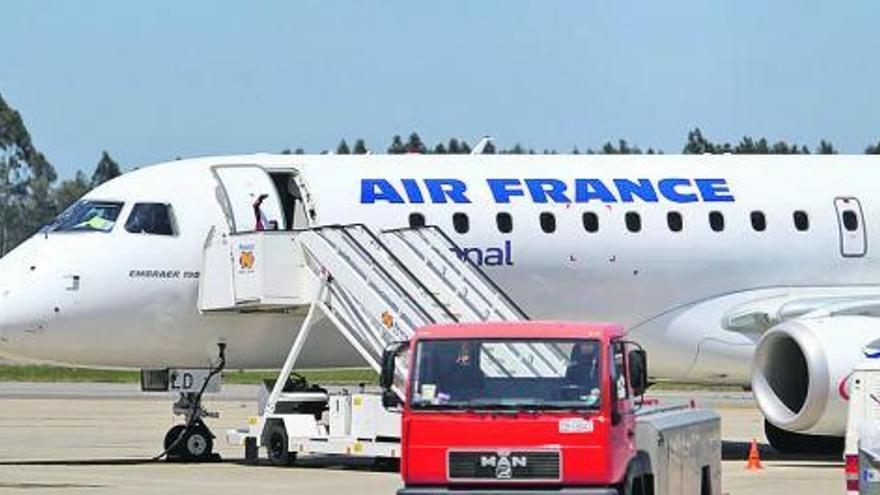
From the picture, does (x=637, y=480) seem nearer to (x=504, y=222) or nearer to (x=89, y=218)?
(x=504, y=222)

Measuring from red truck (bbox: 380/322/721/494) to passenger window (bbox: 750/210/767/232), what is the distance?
12.2 metres

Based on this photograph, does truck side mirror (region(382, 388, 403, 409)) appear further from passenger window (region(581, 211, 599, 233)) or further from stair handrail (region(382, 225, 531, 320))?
passenger window (region(581, 211, 599, 233))

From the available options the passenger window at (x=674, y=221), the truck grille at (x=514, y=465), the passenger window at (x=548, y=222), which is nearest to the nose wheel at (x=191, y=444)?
the passenger window at (x=548, y=222)

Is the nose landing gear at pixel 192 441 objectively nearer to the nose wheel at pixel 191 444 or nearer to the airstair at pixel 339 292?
the nose wheel at pixel 191 444

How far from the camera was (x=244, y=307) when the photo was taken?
100 feet

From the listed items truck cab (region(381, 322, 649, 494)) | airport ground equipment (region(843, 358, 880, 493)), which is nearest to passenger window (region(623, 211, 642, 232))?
airport ground equipment (region(843, 358, 880, 493))

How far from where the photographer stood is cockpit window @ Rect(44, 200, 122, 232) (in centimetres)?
3091

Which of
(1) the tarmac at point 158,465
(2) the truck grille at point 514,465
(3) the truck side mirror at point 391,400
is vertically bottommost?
(1) the tarmac at point 158,465

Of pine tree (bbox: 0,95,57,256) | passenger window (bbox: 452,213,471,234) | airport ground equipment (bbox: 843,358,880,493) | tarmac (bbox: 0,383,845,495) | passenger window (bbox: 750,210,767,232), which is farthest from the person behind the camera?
pine tree (bbox: 0,95,57,256)

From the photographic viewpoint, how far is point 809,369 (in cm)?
3005

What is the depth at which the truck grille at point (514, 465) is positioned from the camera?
64.3 feet

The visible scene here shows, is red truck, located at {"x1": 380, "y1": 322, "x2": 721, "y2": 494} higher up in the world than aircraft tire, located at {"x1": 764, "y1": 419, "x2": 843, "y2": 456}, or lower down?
higher up

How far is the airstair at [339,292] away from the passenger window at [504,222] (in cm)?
114

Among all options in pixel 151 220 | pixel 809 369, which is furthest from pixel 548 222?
pixel 151 220
